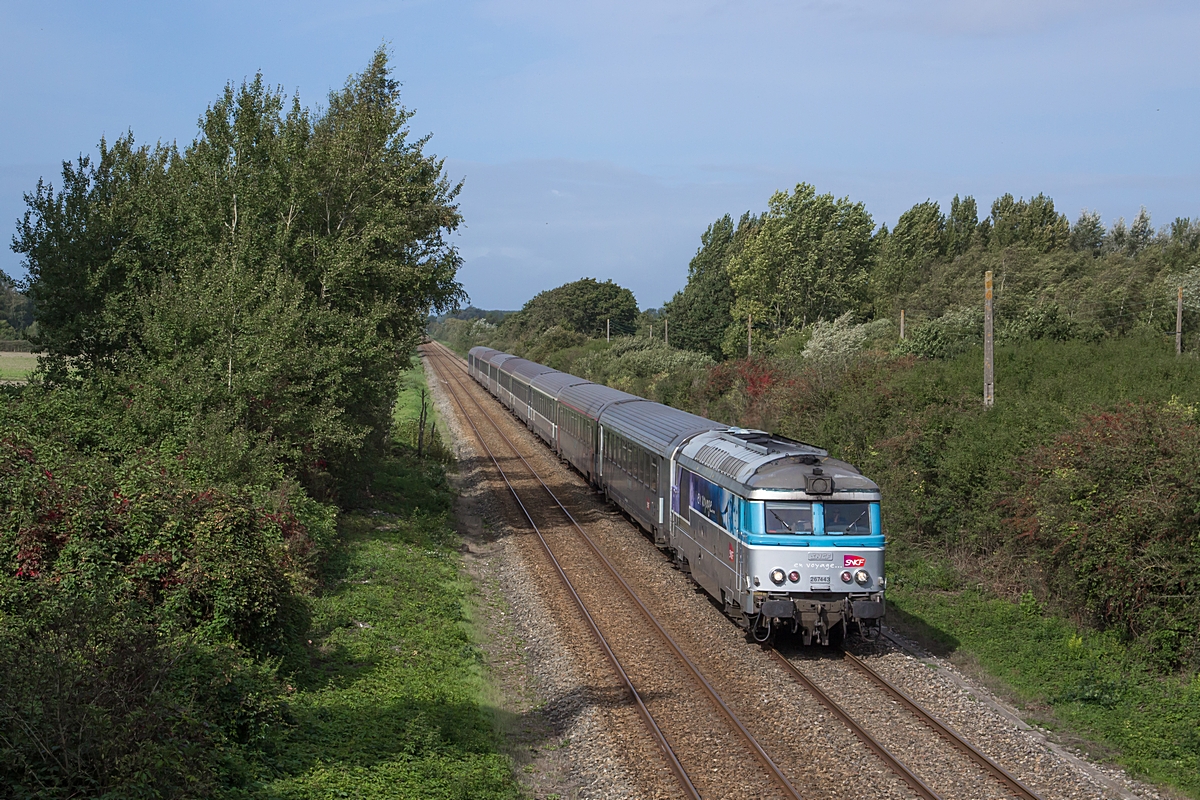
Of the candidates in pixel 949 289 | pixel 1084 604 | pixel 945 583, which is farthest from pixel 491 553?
pixel 949 289

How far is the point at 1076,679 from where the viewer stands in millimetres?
13516

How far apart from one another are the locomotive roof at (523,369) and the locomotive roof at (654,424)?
1843 centimetres

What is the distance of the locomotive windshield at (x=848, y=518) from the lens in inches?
580

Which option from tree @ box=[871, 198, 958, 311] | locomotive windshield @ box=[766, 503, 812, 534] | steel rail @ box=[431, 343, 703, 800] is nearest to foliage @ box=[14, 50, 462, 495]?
steel rail @ box=[431, 343, 703, 800]

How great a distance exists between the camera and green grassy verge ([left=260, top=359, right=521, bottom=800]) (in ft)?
32.5

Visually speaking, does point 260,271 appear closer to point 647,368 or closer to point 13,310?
point 647,368

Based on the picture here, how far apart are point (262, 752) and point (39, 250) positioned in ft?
59.3

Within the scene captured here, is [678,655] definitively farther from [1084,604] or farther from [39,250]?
[39,250]

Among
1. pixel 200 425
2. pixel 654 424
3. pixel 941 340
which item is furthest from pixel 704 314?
pixel 200 425

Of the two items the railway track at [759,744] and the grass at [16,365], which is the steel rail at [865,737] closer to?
the railway track at [759,744]

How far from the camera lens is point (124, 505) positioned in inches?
499

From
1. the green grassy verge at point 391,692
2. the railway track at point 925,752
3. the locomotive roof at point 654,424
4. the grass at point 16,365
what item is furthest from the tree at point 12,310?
the railway track at point 925,752

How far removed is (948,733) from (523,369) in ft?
131

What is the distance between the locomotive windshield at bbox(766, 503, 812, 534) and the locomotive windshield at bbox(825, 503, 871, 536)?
314 mm
